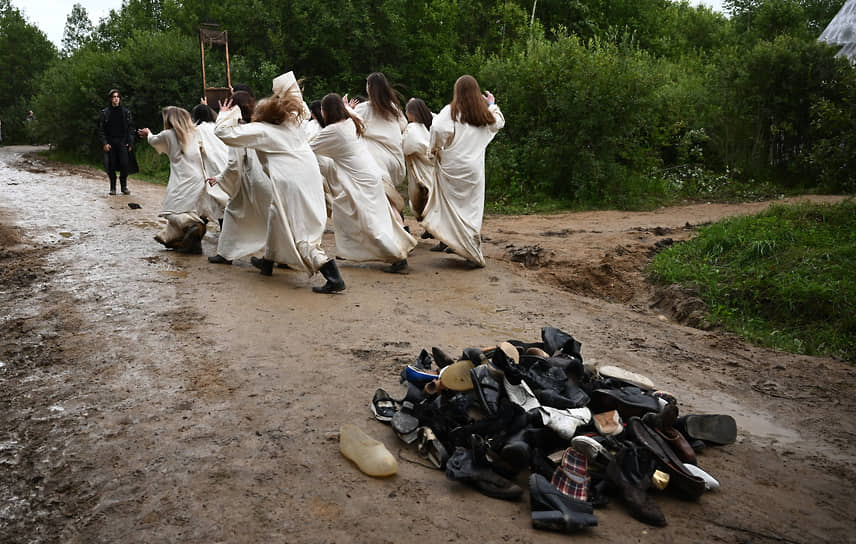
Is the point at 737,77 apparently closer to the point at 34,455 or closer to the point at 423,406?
the point at 423,406

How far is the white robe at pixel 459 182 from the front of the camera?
27.1 feet

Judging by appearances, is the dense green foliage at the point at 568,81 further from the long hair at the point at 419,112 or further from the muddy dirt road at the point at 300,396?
the muddy dirt road at the point at 300,396

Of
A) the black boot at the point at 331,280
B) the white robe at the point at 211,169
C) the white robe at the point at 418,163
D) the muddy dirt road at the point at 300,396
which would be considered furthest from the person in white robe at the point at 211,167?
the black boot at the point at 331,280

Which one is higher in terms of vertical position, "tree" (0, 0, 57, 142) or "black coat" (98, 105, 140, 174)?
"tree" (0, 0, 57, 142)

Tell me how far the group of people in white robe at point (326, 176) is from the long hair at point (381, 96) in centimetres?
1

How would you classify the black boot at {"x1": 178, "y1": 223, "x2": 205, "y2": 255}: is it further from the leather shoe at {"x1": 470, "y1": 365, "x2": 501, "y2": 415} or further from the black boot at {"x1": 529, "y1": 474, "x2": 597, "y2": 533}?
the black boot at {"x1": 529, "y1": 474, "x2": 597, "y2": 533}

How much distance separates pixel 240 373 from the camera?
444 cm

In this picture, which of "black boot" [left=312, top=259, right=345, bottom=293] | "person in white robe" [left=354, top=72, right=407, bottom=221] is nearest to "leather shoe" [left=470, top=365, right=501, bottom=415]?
"black boot" [left=312, top=259, right=345, bottom=293]

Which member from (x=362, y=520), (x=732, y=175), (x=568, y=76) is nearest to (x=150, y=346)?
(x=362, y=520)

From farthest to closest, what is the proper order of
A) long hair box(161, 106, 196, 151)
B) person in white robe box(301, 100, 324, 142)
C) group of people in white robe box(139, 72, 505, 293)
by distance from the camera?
person in white robe box(301, 100, 324, 142) < long hair box(161, 106, 196, 151) < group of people in white robe box(139, 72, 505, 293)

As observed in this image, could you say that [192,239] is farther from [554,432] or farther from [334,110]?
[554,432]

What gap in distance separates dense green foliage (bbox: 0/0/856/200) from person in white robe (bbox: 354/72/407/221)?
4.88m

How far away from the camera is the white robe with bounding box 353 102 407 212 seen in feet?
29.8

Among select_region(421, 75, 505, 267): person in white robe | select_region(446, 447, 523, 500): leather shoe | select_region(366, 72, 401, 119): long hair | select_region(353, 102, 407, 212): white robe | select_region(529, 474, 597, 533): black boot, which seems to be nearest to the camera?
Answer: select_region(529, 474, 597, 533): black boot
